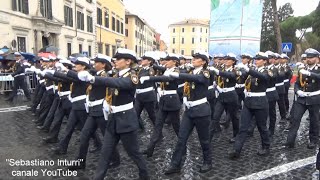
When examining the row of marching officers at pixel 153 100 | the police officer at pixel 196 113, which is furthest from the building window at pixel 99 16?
the police officer at pixel 196 113

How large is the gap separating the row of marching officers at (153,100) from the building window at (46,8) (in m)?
15.3

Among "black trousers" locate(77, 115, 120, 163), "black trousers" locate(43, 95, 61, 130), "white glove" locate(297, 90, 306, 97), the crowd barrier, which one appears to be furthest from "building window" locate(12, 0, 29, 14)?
"white glove" locate(297, 90, 306, 97)

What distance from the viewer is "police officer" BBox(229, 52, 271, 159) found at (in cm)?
629

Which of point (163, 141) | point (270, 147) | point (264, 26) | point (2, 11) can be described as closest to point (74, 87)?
point (163, 141)

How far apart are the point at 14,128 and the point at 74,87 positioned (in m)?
3.34

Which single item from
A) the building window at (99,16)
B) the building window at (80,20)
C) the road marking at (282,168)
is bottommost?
the road marking at (282,168)

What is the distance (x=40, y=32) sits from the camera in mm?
21406

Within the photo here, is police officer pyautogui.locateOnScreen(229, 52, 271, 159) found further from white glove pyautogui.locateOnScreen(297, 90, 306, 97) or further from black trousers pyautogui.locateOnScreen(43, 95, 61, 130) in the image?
black trousers pyautogui.locateOnScreen(43, 95, 61, 130)

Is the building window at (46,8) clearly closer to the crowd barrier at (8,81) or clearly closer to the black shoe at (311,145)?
the crowd barrier at (8,81)

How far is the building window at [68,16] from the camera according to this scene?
25.9 meters

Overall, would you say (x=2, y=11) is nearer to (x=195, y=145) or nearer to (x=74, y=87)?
(x=74, y=87)

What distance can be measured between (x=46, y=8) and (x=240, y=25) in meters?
13.9

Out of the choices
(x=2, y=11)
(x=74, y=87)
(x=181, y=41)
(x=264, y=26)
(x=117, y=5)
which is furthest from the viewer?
(x=181, y=41)

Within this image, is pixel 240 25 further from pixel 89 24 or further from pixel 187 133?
pixel 89 24
